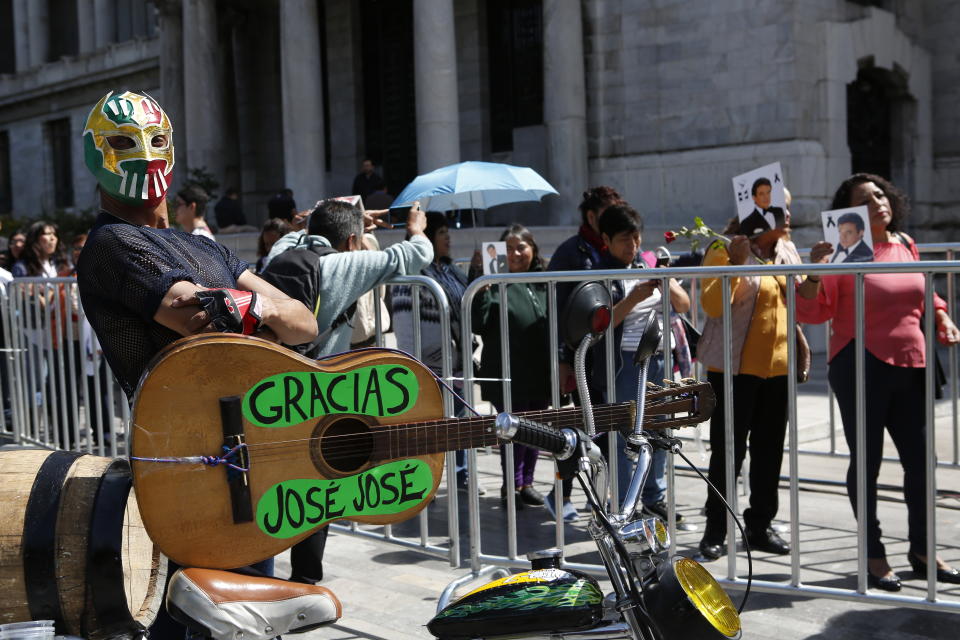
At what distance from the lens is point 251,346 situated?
118 inches

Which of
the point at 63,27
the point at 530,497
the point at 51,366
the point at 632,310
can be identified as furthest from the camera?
the point at 63,27

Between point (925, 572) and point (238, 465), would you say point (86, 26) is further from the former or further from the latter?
point (238, 465)

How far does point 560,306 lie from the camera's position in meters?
5.91

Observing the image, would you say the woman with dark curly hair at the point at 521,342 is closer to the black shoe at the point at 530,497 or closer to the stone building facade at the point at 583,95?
the black shoe at the point at 530,497

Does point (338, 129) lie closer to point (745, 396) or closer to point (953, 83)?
point (953, 83)

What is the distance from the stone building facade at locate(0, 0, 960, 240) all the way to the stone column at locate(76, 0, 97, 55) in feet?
31.0

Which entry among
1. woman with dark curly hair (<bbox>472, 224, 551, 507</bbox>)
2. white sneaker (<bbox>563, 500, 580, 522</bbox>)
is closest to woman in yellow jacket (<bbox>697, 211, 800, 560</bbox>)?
white sneaker (<bbox>563, 500, 580, 522</bbox>)

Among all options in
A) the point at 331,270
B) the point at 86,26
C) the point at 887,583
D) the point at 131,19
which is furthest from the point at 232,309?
the point at 86,26

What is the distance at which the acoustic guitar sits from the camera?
113 inches

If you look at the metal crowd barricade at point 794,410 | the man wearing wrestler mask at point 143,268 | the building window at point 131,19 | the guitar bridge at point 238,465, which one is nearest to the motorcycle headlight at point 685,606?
the guitar bridge at point 238,465

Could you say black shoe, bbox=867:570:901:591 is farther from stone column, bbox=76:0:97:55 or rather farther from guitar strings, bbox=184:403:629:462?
stone column, bbox=76:0:97:55

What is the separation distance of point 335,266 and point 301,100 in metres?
16.3

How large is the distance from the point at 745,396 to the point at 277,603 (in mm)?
3442

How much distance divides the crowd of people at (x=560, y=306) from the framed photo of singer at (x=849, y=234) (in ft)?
0.24
